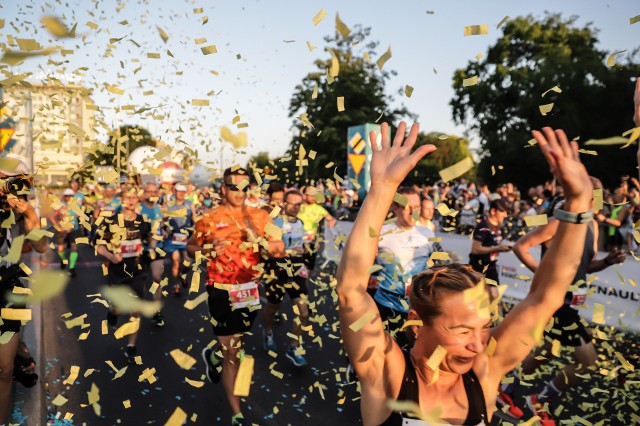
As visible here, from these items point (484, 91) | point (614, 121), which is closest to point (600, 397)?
point (614, 121)

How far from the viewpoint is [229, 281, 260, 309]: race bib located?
461cm

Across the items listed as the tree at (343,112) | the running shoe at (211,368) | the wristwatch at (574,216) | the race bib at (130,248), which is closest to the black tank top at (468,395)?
the wristwatch at (574,216)

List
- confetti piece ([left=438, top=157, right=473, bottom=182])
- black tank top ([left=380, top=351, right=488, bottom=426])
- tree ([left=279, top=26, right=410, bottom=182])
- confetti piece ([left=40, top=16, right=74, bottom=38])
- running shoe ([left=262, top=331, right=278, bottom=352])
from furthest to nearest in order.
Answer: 1. tree ([left=279, top=26, right=410, bottom=182])
2. running shoe ([left=262, top=331, right=278, bottom=352])
3. confetti piece ([left=438, top=157, right=473, bottom=182])
4. black tank top ([left=380, top=351, right=488, bottom=426])
5. confetti piece ([left=40, top=16, right=74, bottom=38])

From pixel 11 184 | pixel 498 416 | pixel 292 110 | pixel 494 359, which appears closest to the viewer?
pixel 494 359

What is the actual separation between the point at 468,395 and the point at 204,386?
13.0ft

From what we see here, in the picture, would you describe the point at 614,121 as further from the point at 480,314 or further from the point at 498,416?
the point at 480,314

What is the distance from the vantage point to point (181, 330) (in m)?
7.29

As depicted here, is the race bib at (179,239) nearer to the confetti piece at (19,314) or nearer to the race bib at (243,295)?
the race bib at (243,295)

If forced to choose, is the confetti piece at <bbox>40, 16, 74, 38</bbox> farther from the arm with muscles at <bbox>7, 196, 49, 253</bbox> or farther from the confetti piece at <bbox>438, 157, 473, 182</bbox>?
the arm with muscles at <bbox>7, 196, 49, 253</bbox>

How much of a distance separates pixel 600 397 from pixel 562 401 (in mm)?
410

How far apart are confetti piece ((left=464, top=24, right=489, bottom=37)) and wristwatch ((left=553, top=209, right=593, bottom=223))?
81cm

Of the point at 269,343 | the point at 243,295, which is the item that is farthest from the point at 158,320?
the point at 243,295

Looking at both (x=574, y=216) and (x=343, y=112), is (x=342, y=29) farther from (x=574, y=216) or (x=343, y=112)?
(x=343, y=112)

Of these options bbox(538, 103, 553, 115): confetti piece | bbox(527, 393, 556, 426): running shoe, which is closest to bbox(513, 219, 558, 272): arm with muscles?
bbox(527, 393, 556, 426): running shoe
